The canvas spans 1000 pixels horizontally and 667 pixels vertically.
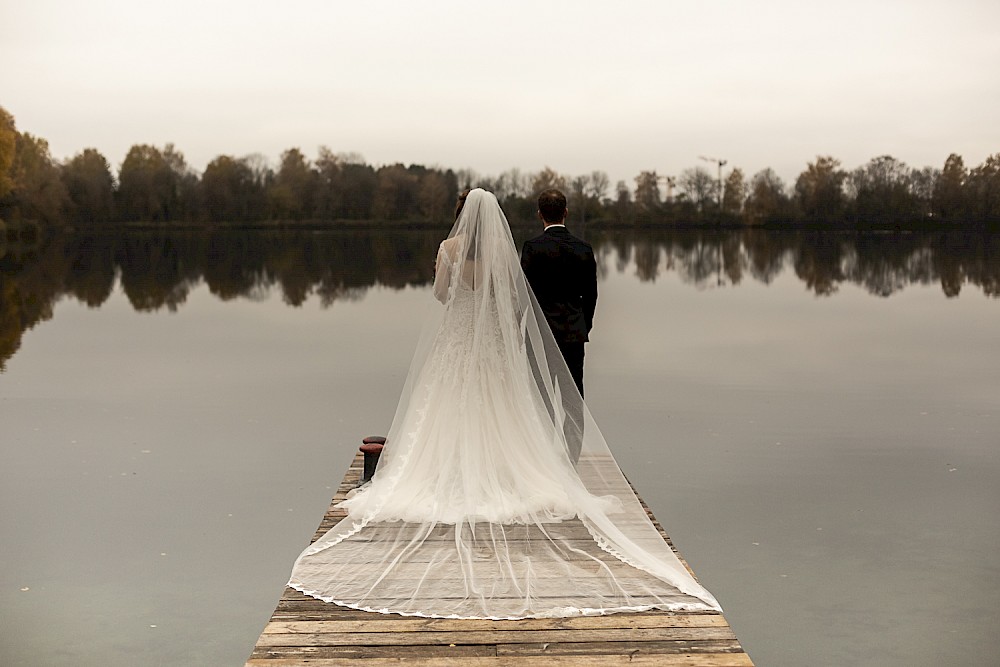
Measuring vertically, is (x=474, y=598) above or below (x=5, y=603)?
above

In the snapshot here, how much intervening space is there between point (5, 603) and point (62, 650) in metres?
1.19

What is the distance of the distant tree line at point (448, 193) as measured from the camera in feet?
371

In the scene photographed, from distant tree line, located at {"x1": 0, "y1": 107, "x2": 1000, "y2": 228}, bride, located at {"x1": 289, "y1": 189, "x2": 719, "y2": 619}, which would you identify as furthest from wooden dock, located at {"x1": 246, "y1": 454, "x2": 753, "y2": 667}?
distant tree line, located at {"x1": 0, "y1": 107, "x2": 1000, "y2": 228}

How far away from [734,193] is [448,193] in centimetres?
3522

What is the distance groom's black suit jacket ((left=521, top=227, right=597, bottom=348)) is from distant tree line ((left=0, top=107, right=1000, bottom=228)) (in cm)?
10207

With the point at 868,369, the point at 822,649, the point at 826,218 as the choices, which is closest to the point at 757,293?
the point at 868,369

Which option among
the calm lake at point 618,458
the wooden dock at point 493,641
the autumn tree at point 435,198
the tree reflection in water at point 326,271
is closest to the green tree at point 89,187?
the autumn tree at point 435,198

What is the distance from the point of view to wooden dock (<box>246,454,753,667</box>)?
463 centimetres

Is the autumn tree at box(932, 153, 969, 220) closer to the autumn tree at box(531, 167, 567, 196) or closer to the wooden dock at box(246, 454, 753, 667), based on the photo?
the autumn tree at box(531, 167, 567, 196)

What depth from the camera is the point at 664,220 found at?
128 meters

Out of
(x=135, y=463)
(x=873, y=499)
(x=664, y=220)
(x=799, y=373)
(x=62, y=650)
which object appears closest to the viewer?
(x=62, y=650)

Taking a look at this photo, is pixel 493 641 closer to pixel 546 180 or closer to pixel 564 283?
pixel 564 283

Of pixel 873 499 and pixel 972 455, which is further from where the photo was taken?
pixel 972 455

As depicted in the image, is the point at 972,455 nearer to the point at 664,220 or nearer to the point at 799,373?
the point at 799,373
